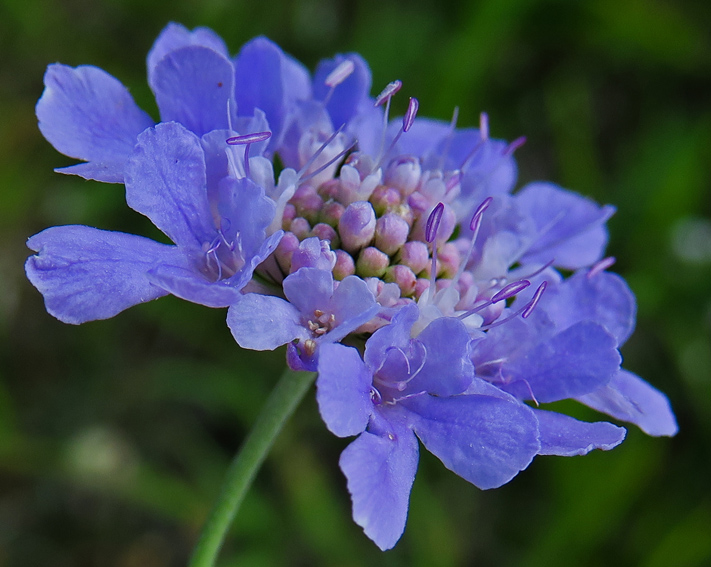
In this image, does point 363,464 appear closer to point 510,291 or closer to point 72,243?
point 510,291

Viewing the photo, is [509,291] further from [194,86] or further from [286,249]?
[194,86]

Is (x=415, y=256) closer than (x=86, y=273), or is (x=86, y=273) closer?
(x=86, y=273)

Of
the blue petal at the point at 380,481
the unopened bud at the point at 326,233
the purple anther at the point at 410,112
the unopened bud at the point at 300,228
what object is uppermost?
the purple anther at the point at 410,112

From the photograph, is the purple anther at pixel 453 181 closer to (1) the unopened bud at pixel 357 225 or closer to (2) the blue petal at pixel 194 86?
(1) the unopened bud at pixel 357 225

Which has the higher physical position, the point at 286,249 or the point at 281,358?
the point at 286,249

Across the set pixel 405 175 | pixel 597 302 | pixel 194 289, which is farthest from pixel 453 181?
pixel 194 289

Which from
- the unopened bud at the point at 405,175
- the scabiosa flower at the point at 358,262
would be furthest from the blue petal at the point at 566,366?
the unopened bud at the point at 405,175

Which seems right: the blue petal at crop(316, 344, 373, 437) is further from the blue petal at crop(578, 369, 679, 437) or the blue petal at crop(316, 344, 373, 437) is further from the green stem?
the blue petal at crop(578, 369, 679, 437)
